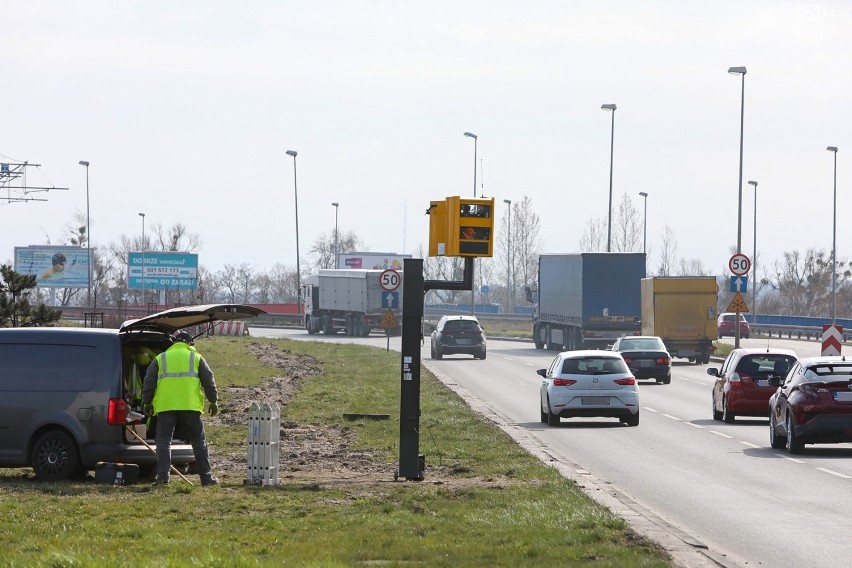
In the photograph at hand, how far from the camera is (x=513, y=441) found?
2159 centimetres

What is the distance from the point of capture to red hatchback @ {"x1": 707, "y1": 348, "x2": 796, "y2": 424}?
2742 cm

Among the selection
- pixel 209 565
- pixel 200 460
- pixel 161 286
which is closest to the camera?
pixel 209 565

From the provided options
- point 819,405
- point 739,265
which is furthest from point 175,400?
point 739,265

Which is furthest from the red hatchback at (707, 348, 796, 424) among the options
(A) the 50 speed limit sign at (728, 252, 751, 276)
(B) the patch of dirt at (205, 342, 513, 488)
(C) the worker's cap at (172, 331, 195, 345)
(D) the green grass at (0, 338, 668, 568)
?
(A) the 50 speed limit sign at (728, 252, 751, 276)

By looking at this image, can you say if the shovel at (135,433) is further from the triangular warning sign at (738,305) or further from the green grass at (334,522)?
the triangular warning sign at (738,305)

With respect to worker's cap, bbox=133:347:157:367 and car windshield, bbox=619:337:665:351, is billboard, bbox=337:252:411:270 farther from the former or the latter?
worker's cap, bbox=133:347:157:367

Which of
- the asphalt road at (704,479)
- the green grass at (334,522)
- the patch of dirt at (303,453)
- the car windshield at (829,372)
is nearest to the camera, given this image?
the green grass at (334,522)

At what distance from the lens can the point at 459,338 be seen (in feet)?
186

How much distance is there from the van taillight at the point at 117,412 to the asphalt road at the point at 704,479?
15.5 feet

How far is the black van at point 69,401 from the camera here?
50.6ft

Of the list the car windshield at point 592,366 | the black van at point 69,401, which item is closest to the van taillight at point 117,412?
the black van at point 69,401

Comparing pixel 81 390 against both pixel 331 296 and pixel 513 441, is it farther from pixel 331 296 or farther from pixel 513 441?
pixel 331 296

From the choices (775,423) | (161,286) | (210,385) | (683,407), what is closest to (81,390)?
(210,385)

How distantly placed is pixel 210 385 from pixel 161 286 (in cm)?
9502
